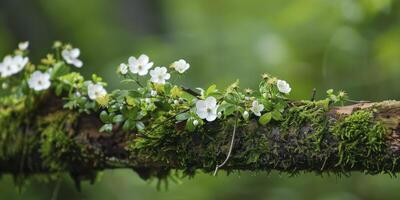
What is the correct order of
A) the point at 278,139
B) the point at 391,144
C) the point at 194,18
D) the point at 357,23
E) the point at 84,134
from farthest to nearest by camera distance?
the point at 194,18 → the point at 357,23 → the point at 84,134 → the point at 278,139 → the point at 391,144

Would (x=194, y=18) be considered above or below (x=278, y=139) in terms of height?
above

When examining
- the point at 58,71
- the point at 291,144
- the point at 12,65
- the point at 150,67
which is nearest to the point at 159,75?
the point at 150,67

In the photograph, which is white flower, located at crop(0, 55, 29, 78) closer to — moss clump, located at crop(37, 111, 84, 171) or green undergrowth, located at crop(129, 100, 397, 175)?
moss clump, located at crop(37, 111, 84, 171)

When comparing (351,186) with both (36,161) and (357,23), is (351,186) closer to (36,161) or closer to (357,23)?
(357,23)

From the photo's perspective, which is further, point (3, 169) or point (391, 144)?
point (3, 169)

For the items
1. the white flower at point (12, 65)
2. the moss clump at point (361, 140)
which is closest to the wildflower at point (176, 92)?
the moss clump at point (361, 140)

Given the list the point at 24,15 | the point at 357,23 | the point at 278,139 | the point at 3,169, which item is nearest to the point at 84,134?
the point at 3,169

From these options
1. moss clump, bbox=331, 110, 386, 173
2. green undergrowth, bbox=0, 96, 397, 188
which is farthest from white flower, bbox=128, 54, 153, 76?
moss clump, bbox=331, 110, 386, 173
